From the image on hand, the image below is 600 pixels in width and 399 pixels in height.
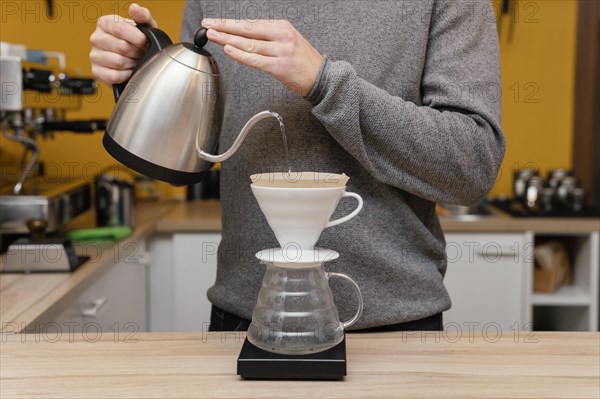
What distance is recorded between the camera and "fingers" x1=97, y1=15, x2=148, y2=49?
1.10 m

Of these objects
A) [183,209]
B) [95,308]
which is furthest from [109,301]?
[183,209]

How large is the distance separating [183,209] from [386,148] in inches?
68.3

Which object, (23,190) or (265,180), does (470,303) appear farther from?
(265,180)

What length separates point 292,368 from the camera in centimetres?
88

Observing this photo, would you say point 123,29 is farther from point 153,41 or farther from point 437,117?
point 437,117

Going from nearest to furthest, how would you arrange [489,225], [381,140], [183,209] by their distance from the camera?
[381,140], [489,225], [183,209]

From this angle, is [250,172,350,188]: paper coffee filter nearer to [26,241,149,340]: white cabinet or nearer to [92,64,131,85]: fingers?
[92,64,131,85]: fingers

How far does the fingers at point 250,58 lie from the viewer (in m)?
0.94

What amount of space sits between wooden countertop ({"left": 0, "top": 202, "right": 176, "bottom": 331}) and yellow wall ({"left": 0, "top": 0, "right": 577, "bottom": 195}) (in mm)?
862

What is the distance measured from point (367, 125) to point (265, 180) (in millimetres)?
159

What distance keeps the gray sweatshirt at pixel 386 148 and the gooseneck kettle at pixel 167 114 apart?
146mm

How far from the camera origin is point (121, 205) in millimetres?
2320

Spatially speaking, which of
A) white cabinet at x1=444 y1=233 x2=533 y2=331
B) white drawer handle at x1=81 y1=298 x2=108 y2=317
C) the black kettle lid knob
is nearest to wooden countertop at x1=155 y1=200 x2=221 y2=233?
white drawer handle at x1=81 y1=298 x2=108 y2=317

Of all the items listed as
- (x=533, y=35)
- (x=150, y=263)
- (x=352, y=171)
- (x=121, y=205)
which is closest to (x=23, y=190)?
(x=121, y=205)
